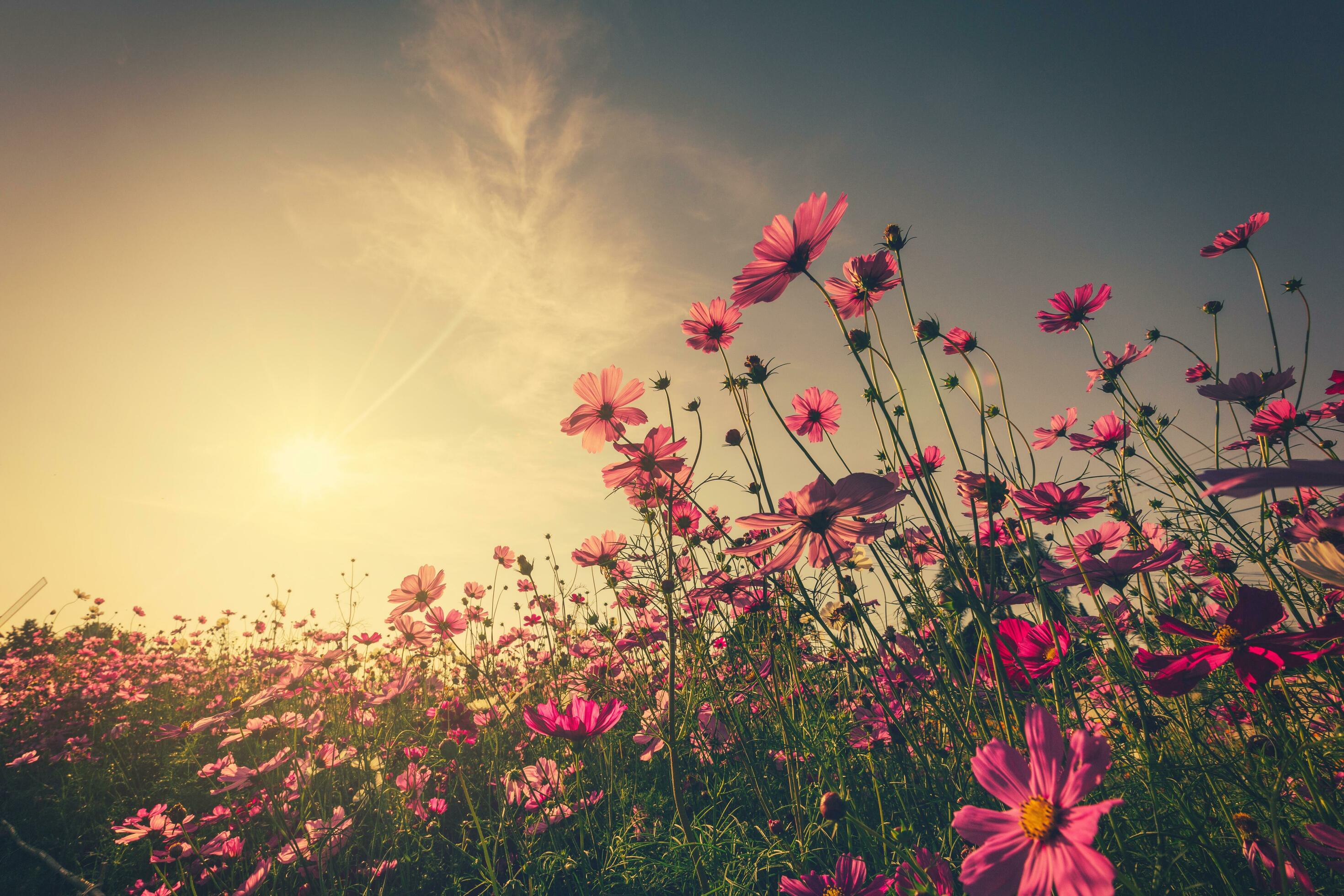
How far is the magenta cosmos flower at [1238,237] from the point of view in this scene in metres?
1.92

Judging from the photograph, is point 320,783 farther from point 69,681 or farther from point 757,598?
point 69,681

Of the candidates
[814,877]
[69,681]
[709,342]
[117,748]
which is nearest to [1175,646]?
[814,877]

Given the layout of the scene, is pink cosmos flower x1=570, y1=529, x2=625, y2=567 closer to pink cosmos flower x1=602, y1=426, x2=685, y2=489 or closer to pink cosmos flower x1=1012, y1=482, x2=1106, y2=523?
pink cosmos flower x1=602, y1=426, x2=685, y2=489

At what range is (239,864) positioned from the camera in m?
1.65

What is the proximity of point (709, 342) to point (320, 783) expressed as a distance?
2219 millimetres

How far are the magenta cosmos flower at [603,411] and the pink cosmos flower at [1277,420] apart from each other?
1.58 metres

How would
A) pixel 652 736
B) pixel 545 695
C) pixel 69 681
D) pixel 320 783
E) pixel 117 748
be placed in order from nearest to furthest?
pixel 652 736 → pixel 320 783 → pixel 545 695 → pixel 117 748 → pixel 69 681

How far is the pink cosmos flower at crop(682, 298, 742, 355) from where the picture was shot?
57.7 inches

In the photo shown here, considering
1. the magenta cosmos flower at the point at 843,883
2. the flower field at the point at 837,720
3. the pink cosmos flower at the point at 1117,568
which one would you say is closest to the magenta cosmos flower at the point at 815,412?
the flower field at the point at 837,720

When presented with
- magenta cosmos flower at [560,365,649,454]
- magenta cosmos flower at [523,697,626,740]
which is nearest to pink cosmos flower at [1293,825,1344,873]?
magenta cosmos flower at [523,697,626,740]

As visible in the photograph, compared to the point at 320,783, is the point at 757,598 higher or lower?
higher

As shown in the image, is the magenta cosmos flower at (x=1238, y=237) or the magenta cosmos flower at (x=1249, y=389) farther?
the magenta cosmos flower at (x=1238, y=237)

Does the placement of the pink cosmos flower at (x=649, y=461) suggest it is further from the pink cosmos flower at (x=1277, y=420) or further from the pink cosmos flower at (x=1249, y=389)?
the pink cosmos flower at (x=1277, y=420)

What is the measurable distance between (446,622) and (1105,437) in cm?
231
